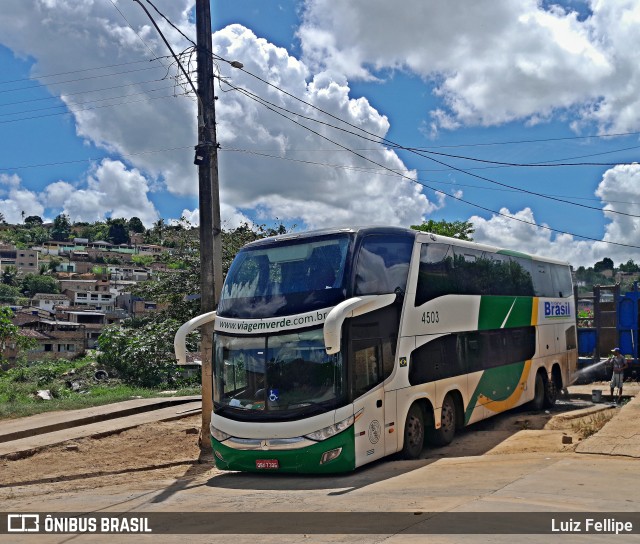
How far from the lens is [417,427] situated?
12.6 meters

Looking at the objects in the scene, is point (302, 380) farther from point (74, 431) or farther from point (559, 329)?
point (559, 329)

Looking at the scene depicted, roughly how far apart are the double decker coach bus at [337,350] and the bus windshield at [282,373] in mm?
16

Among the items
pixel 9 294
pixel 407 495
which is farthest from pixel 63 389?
pixel 9 294

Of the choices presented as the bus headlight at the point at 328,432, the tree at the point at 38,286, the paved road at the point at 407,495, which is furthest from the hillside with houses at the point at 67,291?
the bus headlight at the point at 328,432

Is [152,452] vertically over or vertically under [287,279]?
under

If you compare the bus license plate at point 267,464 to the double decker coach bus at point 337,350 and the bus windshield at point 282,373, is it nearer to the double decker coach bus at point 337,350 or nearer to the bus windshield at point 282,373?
the double decker coach bus at point 337,350

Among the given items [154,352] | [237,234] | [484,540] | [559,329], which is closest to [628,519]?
[484,540]

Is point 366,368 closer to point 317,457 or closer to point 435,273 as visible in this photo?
point 317,457

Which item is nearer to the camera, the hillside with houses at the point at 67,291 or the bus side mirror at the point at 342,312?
the bus side mirror at the point at 342,312

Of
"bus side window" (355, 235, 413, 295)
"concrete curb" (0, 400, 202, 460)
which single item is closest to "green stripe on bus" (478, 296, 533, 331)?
"bus side window" (355, 235, 413, 295)

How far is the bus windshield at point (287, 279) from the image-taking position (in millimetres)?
11023

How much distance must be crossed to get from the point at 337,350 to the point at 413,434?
3420 millimetres

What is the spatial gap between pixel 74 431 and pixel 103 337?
1139 cm

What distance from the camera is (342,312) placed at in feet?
33.6
